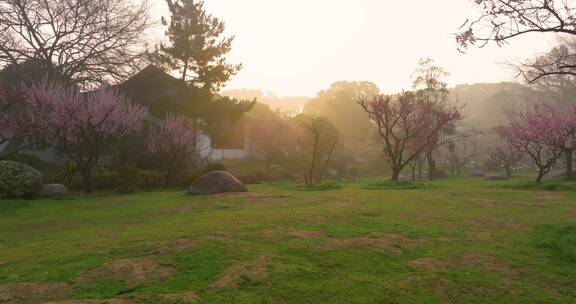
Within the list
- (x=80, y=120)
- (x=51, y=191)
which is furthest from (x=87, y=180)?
(x=80, y=120)

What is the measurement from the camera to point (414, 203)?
10984 millimetres

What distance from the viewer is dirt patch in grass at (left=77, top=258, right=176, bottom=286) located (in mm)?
4504

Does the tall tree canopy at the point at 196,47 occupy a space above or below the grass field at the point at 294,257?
above

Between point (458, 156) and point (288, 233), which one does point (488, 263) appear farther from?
point (458, 156)

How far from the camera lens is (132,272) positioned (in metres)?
4.71

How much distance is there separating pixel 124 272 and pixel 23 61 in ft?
74.7

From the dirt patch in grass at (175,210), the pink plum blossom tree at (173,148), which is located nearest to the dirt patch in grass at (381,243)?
the dirt patch in grass at (175,210)

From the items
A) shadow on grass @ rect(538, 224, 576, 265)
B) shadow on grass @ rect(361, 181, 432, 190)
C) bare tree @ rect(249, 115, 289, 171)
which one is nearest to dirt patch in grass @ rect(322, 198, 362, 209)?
shadow on grass @ rect(538, 224, 576, 265)

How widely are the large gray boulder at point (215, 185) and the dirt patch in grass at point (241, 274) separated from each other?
9.44 meters

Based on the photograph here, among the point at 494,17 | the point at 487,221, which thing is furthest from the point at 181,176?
the point at 494,17

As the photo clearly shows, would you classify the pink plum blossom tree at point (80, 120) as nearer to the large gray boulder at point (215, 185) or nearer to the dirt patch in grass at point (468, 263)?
the large gray boulder at point (215, 185)

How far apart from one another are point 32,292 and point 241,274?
7.05 feet

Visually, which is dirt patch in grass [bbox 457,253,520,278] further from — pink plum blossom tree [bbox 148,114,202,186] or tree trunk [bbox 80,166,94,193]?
pink plum blossom tree [bbox 148,114,202,186]

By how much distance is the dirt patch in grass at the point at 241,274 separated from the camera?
4355mm
